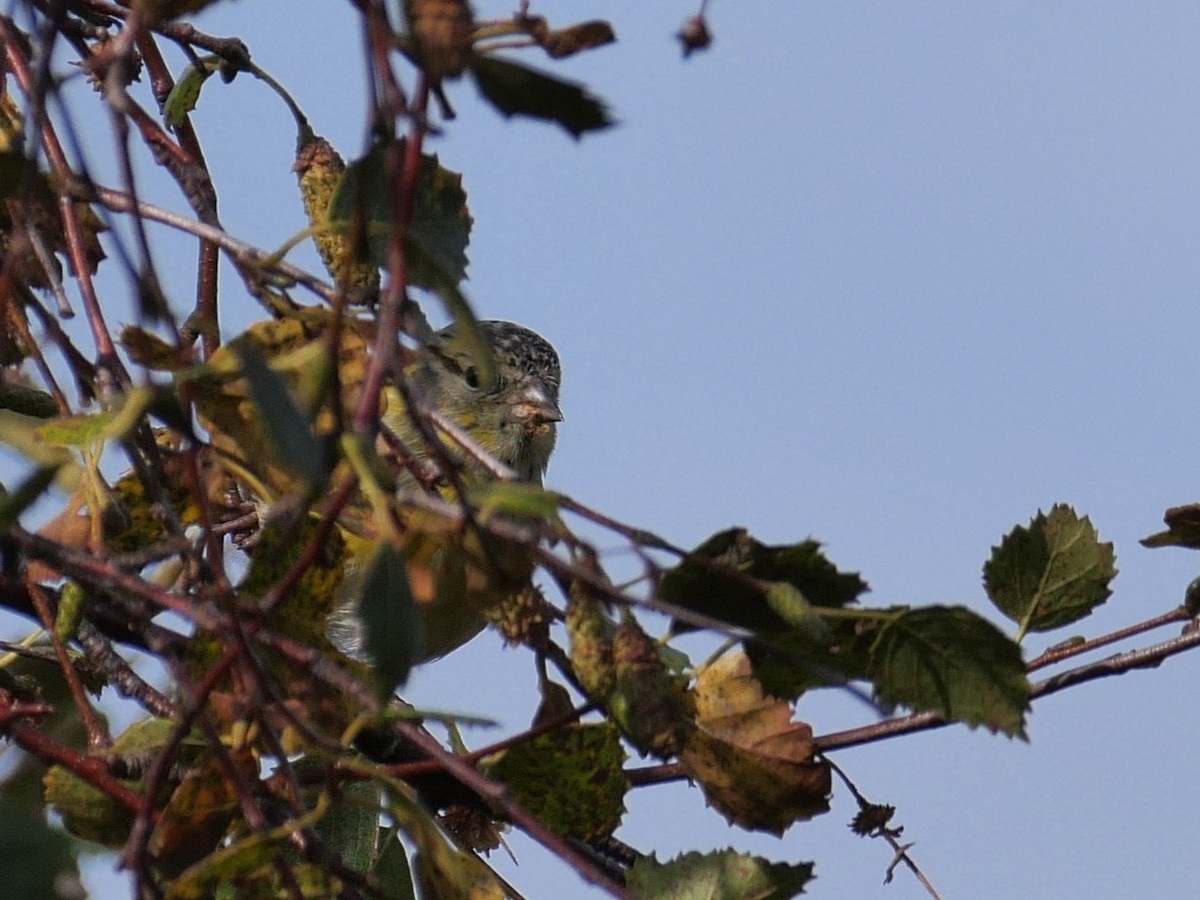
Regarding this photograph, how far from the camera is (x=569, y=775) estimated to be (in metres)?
1.73

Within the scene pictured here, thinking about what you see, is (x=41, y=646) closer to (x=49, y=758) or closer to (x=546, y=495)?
(x=49, y=758)

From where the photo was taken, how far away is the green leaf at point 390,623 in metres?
1.05

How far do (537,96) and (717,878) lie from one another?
2.94 ft

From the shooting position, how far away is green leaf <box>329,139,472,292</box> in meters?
1.23

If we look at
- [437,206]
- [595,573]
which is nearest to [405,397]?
[595,573]

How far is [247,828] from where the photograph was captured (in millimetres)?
1543

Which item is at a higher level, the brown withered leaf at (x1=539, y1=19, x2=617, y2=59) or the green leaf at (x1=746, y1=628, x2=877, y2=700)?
the brown withered leaf at (x1=539, y1=19, x2=617, y2=59)

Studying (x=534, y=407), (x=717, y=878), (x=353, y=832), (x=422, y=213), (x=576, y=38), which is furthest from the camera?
(x=534, y=407)

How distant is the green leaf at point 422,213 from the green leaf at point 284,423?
0.20 metres

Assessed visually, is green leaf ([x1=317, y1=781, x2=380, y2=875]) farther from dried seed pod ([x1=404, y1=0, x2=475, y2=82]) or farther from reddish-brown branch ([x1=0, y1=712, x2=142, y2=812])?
dried seed pod ([x1=404, y1=0, x2=475, y2=82])

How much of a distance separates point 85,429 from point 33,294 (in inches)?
19.2

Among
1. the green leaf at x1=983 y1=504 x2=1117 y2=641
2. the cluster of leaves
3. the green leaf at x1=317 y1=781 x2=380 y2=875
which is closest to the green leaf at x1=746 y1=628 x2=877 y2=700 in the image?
the cluster of leaves

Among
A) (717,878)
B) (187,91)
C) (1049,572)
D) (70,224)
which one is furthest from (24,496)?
(187,91)

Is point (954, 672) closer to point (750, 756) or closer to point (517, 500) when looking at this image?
point (750, 756)
